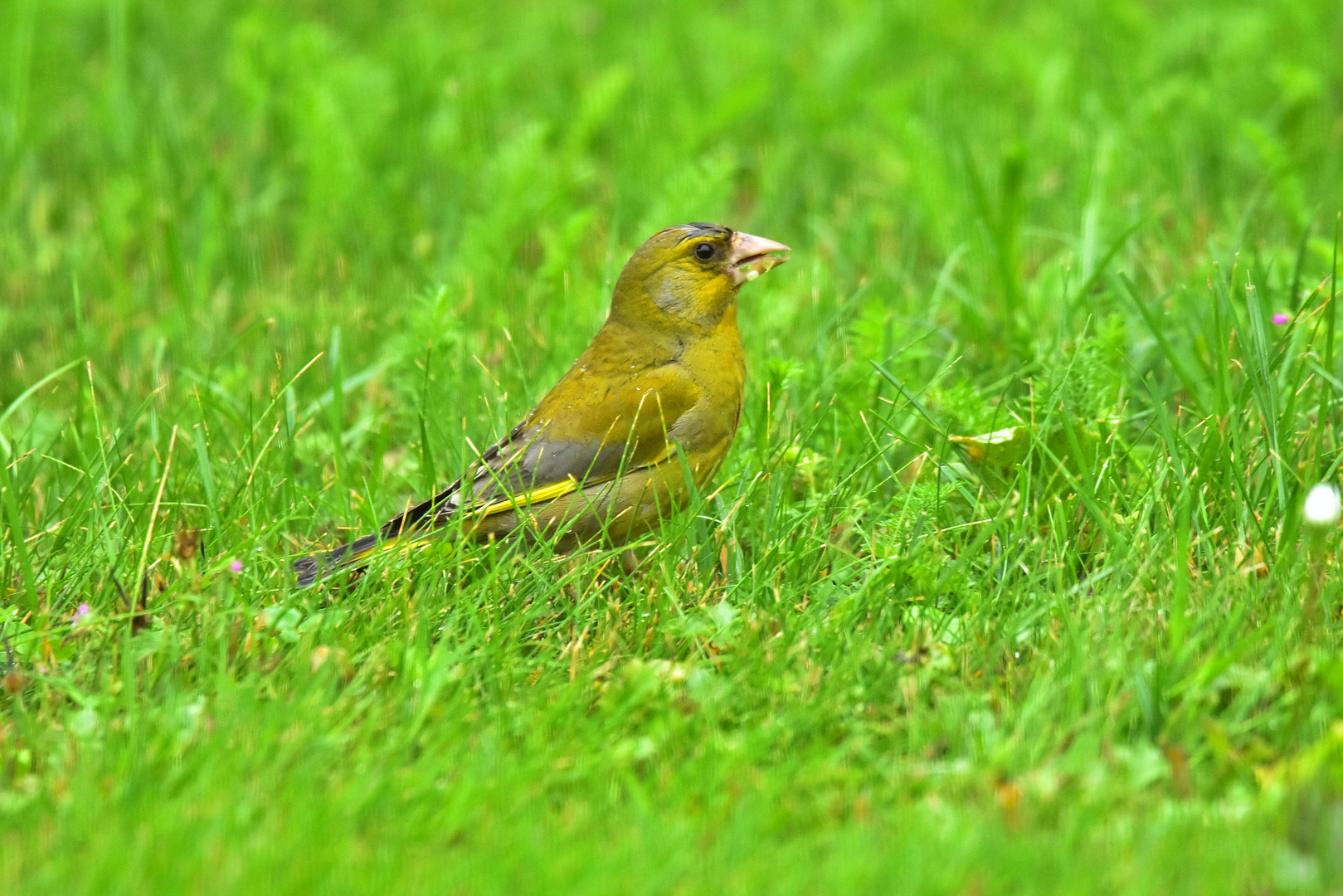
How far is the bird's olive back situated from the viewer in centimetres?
478

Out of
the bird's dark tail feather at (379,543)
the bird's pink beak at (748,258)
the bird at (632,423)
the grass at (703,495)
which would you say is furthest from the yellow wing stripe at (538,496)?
the bird's pink beak at (748,258)

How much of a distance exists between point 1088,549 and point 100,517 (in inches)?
98.3

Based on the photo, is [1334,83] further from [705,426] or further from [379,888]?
[379,888]

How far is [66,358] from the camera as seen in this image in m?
5.77

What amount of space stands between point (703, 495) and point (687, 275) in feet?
2.51

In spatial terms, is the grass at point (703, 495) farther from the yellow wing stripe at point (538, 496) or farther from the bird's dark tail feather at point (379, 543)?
the yellow wing stripe at point (538, 496)

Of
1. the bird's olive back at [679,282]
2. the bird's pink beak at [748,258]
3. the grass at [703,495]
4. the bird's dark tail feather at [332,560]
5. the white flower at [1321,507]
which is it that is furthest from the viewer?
the bird's pink beak at [748,258]

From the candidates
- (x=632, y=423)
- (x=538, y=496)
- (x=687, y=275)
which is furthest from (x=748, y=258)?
(x=538, y=496)

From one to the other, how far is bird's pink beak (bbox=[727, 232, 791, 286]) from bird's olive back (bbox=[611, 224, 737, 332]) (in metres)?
0.02

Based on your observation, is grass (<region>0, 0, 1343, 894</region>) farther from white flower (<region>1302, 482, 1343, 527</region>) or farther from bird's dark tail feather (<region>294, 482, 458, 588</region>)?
white flower (<region>1302, 482, 1343, 527</region>)

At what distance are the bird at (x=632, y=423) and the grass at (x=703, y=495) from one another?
159mm

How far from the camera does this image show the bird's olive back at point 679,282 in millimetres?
4777

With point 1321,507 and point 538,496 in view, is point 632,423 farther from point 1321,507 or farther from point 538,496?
point 1321,507

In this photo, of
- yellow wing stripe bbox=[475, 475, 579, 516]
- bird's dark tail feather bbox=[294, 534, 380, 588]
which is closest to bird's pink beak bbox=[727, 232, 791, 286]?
yellow wing stripe bbox=[475, 475, 579, 516]
